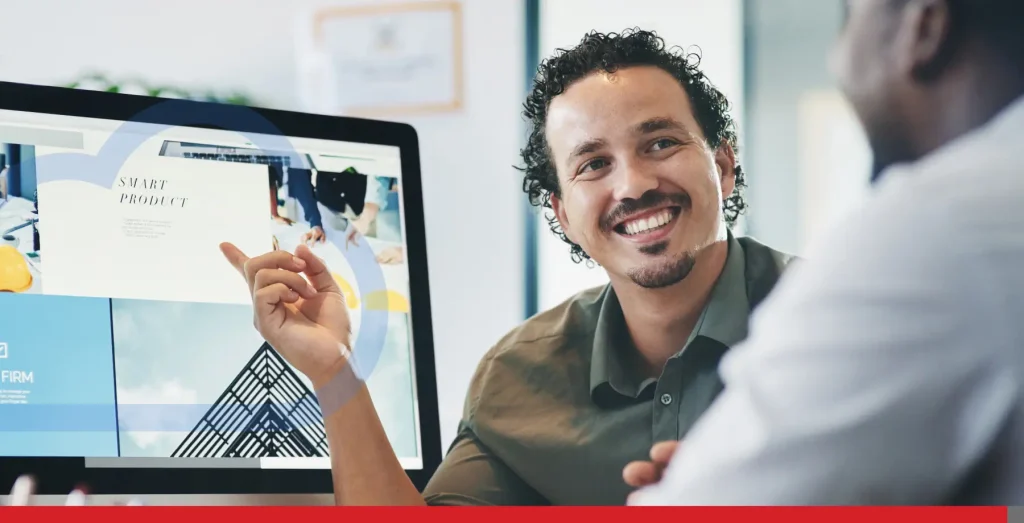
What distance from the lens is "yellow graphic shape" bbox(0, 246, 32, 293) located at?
2.49 feet

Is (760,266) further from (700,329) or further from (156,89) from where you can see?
(156,89)

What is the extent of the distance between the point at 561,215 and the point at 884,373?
0.45m

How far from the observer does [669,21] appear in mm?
950

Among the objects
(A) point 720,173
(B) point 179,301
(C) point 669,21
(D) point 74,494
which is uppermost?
(C) point 669,21

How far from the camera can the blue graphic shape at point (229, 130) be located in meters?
0.79

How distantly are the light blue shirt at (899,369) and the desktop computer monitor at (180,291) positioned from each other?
0.42m

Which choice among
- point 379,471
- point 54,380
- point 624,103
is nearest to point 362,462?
point 379,471

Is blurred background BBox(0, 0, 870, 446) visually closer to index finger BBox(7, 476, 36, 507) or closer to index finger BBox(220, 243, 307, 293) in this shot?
index finger BBox(220, 243, 307, 293)

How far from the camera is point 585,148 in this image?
85 centimetres

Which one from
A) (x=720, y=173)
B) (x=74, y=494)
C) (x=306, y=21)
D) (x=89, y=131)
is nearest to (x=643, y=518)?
(x=720, y=173)

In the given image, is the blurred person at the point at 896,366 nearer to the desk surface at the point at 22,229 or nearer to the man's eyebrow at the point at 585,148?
the man's eyebrow at the point at 585,148

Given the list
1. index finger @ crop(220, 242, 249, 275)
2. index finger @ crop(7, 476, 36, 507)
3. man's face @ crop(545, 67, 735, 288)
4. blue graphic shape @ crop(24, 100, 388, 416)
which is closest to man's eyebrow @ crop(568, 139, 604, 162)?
man's face @ crop(545, 67, 735, 288)

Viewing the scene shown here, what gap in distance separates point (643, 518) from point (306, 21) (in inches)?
29.6

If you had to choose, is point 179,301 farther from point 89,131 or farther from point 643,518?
point 643,518
